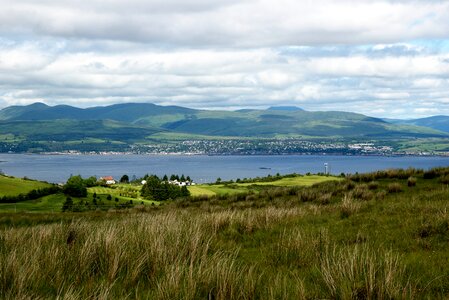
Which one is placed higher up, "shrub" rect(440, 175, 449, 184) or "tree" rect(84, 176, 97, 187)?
"shrub" rect(440, 175, 449, 184)

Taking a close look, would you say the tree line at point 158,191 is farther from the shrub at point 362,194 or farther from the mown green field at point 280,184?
the shrub at point 362,194

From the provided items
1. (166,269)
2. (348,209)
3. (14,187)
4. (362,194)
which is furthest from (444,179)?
(14,187)

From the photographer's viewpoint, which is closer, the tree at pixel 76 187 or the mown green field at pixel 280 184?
the mown green field at pixel 280 184

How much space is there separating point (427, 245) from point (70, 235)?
708 centimetres

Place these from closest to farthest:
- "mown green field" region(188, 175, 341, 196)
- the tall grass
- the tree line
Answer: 1. the tall grass
2. "mown green field" region(188, 175, 341, 196)
3. the tree line

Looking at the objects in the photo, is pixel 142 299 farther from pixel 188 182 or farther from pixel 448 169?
pixel 188 182

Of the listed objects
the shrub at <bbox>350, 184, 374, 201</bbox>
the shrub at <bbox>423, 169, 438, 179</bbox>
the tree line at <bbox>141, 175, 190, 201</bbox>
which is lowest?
the tree line at <bbox>141, 175, 190, 201</bbox>

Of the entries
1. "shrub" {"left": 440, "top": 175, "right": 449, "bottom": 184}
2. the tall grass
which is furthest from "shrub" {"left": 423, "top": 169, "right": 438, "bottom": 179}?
the tall grass

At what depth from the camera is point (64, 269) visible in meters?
6.82

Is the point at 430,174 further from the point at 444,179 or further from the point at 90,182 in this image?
the point at 90,182

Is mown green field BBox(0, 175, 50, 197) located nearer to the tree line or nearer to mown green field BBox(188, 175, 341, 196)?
the tree line

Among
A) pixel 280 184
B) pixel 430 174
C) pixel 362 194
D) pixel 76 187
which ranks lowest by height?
pixel 76 187

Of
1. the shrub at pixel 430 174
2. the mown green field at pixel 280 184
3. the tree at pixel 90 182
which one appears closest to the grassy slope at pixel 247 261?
the shrub at pixel 430 174

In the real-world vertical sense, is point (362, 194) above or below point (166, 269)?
below
